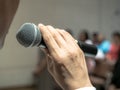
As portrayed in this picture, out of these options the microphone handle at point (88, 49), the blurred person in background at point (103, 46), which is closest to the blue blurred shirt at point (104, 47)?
the blurred person in background at point (103, 46)

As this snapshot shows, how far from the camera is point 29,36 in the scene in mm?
1104

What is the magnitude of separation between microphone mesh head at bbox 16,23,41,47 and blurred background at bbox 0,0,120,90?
5.52m

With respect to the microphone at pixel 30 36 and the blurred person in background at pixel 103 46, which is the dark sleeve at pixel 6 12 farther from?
the blurred person in background at pixel 103 46

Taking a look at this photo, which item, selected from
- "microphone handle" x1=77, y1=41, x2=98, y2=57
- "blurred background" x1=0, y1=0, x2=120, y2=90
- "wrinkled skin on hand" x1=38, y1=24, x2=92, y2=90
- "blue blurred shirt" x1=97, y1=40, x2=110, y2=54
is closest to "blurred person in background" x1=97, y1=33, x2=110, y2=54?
"blue blurred shirt" x1=97, y1=40, x2=110, y2=54

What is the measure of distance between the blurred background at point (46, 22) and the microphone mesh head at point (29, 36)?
552cm

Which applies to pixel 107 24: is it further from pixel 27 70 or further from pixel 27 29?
pixel 27 29

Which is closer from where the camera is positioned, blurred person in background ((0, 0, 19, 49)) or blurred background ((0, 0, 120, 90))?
blurred person in background ((0, 0, 19, 49))

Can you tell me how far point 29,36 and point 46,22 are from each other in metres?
6.11

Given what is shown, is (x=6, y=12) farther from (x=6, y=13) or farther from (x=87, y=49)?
(x=87, y=49)

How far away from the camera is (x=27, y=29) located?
1.13 m

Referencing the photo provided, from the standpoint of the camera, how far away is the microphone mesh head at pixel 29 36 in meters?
1.08

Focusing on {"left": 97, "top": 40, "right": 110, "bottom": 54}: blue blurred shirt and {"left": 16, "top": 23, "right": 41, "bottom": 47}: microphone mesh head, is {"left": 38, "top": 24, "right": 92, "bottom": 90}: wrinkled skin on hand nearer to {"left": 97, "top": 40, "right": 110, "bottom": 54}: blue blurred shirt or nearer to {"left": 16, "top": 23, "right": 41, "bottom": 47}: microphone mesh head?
{"left": 16, "top": 23, "right": 41, "bottom": 47}: microphone mesh head

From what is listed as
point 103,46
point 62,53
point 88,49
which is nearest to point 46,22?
point 103,46

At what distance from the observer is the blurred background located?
7070 millimetres
